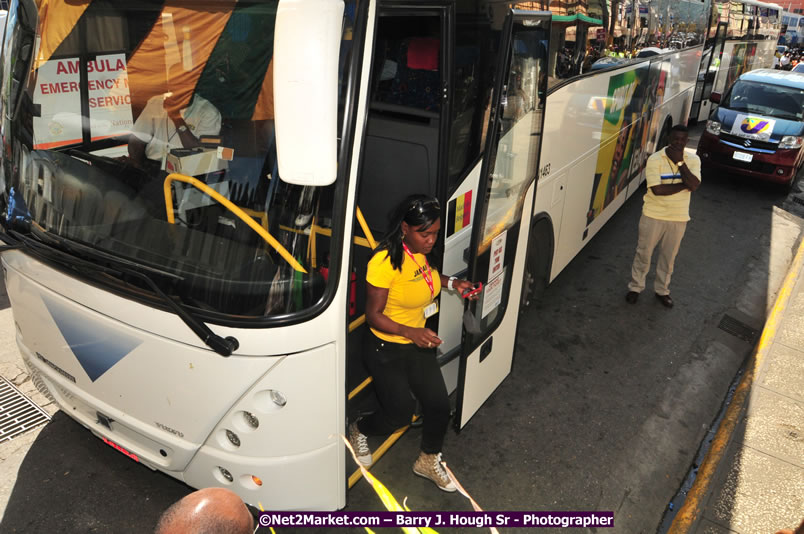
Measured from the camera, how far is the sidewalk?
3.88m

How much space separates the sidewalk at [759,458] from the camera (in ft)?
12.7

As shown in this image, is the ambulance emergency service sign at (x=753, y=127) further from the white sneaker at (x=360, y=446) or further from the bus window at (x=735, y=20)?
the white sneaker at (x=360, y=446)

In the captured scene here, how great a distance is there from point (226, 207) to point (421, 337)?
1.25 m

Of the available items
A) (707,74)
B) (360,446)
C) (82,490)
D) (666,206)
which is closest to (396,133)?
(360,446)

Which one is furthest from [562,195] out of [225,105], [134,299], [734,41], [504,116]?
[734,41]

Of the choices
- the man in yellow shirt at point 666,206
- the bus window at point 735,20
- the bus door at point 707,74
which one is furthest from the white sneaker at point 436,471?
the bus window at point 735,20

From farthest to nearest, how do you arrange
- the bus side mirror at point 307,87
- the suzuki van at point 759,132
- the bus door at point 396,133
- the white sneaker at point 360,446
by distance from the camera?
the suzuki van at point 759,132 < the white sneaker at point 360,446 < the bus door at point 396,133 < the bus side mirror at point 307,87

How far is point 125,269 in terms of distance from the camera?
2.78m

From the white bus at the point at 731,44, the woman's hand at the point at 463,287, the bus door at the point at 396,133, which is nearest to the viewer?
the woman's hand at the point at 463,287

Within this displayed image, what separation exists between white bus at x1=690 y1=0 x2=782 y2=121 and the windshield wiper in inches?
495

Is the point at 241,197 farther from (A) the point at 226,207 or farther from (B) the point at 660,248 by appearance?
(B) the point at 660,248

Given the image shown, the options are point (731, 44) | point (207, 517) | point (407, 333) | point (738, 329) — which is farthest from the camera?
point (731, 44)

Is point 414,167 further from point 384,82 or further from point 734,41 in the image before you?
point 734,41

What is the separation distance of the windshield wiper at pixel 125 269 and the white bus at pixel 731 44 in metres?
12.6
